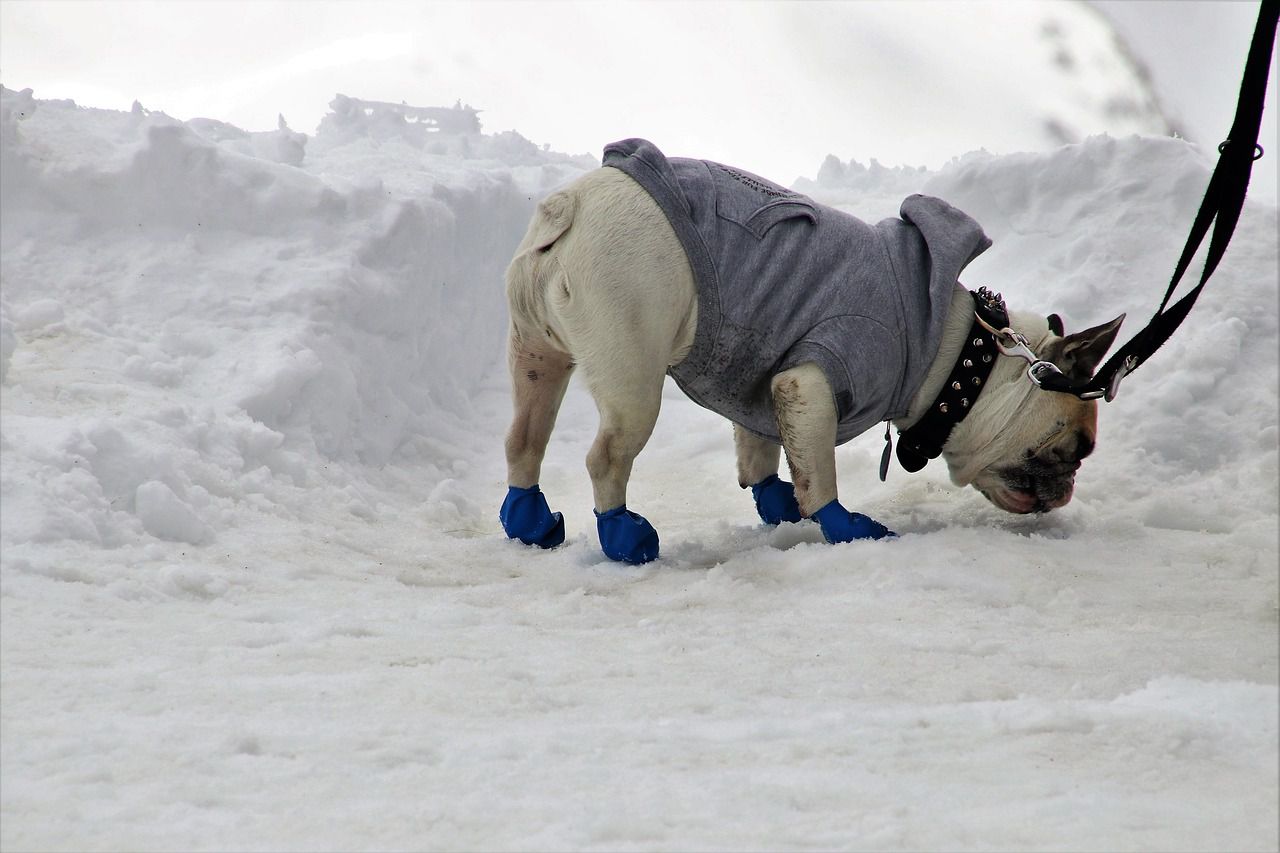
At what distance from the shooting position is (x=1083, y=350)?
356 centimetres

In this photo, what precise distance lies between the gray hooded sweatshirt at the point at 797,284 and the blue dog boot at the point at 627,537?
1.78 ft

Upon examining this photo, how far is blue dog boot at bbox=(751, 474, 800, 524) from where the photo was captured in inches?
165

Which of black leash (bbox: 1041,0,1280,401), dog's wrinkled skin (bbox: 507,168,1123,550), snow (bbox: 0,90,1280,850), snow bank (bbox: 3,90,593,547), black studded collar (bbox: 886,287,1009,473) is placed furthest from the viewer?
black studded collar (bbox: 886,287,1009,473)

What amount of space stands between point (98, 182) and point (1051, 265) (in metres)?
4.34

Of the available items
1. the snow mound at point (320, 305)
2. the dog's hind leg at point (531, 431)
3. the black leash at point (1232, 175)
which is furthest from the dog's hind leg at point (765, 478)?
the black leash at point (1232, 175)

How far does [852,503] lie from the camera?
14.6ft

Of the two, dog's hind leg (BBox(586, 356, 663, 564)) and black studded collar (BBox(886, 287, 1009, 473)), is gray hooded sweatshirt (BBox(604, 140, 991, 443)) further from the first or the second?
dog's hind leg (BBox(586, 356, 663, 564))

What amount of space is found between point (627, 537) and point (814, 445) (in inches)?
25.2

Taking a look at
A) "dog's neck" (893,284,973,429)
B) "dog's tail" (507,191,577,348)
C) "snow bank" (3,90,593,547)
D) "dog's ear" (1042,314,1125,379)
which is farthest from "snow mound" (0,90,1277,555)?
"dog's tail" (507,191,577,348)

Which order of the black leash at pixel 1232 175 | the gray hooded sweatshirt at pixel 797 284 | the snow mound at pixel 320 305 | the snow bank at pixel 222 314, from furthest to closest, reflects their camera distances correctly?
1. the snow mound at pixel 320 305
2. the gray hooded sweatshirt at pixel 797 284
3. the snow bank at pixel 222 314
4. the black leash at pixel 1232 175

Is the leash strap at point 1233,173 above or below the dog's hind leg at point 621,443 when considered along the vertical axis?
above

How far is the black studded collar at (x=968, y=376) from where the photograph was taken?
3.81 m

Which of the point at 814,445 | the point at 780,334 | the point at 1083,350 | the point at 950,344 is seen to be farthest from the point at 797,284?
the point at 1083,350

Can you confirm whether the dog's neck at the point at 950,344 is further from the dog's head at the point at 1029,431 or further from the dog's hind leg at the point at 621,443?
the dog's hind leg at the point at 621,443
